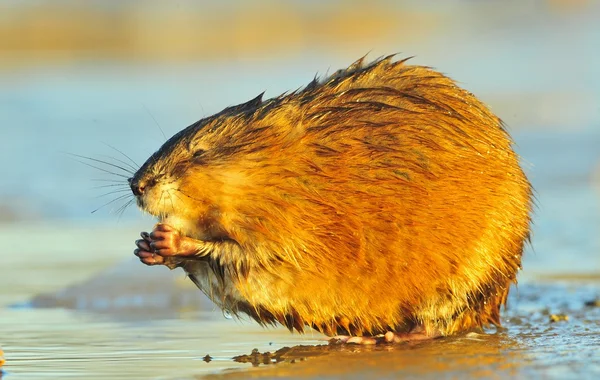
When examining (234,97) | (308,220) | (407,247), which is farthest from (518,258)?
(234,97)

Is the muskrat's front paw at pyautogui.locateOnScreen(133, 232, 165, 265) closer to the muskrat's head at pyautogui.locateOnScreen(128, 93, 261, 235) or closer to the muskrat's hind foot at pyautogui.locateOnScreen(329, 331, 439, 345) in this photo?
the muskrat's head at pyautogui.locateOnScreen(128, 93, 261, 235)

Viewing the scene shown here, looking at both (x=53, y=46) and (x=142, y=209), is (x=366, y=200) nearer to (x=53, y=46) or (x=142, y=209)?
(x=142, y=209)

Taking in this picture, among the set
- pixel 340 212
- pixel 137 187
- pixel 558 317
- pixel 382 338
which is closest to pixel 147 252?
pixel 137 187

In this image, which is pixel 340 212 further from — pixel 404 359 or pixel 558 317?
pixel 558 317

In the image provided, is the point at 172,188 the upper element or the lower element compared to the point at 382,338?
upper

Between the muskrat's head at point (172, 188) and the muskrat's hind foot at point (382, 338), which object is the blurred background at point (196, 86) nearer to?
the muskrat's hind foot at point (382, 338)

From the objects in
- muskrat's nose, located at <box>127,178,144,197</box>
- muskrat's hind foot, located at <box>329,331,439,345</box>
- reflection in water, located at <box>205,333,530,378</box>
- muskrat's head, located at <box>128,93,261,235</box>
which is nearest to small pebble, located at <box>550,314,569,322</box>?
reflection in water, located at <box>205,333,530,378</box>

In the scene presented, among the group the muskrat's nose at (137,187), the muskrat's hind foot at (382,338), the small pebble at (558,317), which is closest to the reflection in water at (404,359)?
the muskrat's hind foot at (382,338)
